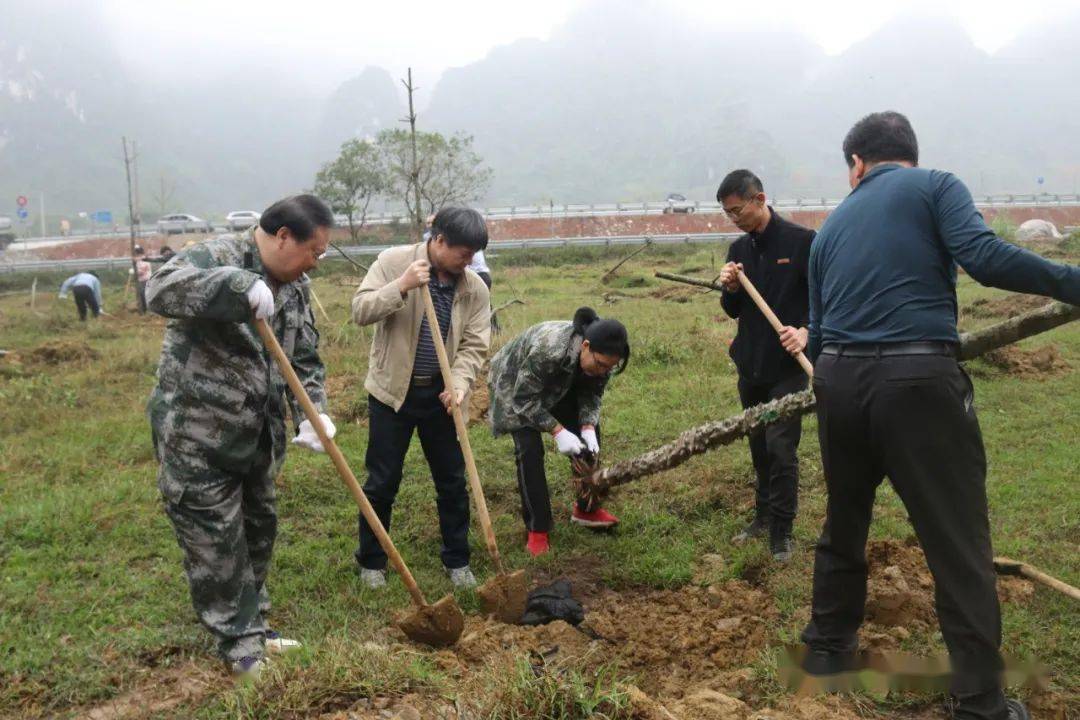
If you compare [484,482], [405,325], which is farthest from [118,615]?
[484,482]

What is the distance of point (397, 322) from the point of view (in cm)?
400

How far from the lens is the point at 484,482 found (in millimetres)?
5676

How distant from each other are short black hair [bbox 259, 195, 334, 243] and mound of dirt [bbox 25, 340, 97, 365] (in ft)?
30.3

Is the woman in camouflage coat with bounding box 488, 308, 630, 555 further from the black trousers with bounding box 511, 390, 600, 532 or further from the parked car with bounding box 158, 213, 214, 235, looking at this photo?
the parked car with bounding box 158, 213, 214, 235

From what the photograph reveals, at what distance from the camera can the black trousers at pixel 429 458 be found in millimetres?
4016

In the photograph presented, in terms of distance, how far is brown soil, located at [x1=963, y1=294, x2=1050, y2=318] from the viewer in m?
10.6

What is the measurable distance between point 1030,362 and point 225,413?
781 cm

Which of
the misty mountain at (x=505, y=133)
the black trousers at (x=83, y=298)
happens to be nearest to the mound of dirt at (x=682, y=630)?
the black trousers at (x=83, y=298)

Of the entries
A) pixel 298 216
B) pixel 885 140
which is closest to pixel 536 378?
pixel 298 216

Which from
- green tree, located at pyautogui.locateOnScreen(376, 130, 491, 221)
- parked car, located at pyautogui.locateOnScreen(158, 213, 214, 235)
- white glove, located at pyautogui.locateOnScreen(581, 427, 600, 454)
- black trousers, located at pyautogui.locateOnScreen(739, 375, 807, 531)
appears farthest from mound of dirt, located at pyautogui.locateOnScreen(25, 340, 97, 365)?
parked car, located at pyautogui.locateOnScreen(158, 213, 214, 235)

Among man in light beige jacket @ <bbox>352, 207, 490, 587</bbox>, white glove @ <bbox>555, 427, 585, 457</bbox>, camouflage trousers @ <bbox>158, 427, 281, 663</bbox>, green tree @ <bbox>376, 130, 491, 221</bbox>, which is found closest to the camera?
camouflage trousers @ <bbox>158, 427, 281, 663</bbox>

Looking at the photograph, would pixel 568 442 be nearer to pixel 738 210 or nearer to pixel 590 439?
pixel 590 439

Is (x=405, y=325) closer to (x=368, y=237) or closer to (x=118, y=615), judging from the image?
(x=118, y=615)

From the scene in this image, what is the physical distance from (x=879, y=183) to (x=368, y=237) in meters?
32.9
